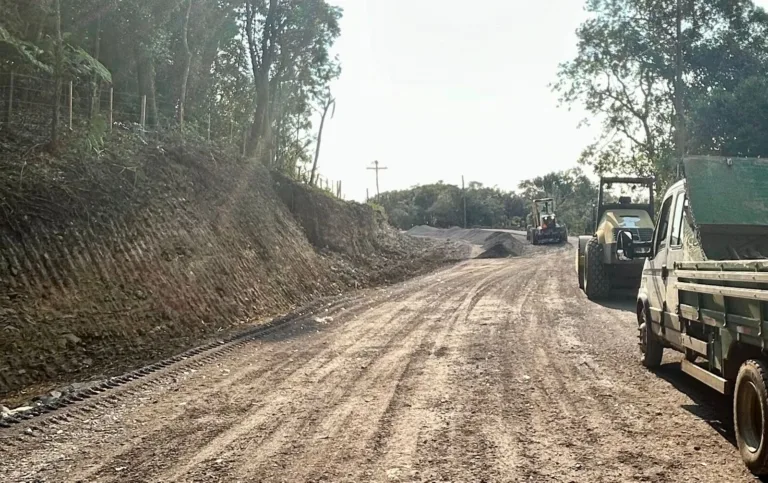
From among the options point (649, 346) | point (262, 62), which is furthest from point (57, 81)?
point (262, 62)

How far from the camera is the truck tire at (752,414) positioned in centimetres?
420

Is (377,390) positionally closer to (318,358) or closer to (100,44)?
(318,358)

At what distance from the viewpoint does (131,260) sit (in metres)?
11.4

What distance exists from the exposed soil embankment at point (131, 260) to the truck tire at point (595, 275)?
24.3ft

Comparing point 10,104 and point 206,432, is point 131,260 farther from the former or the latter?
point 206,432

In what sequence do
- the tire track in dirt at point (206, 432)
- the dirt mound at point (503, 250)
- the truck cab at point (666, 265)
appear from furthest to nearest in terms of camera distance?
the dirt mound at point (503, 250) → the truck cab at point (666, 265) → the tire track in dirt at point (206, 432)

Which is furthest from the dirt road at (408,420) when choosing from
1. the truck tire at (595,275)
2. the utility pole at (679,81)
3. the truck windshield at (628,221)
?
the utility pole at (679,81)

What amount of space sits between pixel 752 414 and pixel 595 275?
10.6 meters

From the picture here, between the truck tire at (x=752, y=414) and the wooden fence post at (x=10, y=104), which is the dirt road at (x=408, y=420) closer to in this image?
the truck tire at (x=752, y=414)

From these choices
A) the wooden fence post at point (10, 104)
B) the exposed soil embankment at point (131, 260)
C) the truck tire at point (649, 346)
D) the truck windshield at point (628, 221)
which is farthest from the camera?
the truck windshield at point (628, 221)

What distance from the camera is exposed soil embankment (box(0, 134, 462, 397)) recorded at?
860 centimetres

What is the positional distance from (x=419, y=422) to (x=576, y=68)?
109 ft

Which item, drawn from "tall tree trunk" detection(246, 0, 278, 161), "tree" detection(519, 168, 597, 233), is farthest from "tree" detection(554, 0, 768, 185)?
"tree" detection(519, 168, 597, 233)

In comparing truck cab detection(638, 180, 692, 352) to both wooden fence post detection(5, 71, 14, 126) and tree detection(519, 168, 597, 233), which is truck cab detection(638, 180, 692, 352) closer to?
wooden fence post detection(5, 71, 14, 126)
